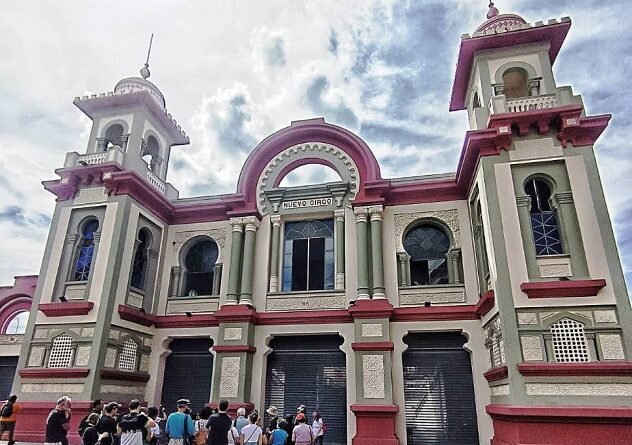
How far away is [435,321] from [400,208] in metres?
3.46

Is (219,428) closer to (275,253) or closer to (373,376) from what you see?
(373,376)

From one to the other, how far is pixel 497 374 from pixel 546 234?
3365mm

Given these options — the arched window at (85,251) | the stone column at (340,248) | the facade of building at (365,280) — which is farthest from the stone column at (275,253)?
the arched window at (85,251)

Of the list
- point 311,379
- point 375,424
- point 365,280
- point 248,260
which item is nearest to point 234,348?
point 311,379

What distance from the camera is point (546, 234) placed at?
10.0 m

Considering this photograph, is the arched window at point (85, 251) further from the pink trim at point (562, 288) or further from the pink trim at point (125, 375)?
the pink trim at point (562, 288)

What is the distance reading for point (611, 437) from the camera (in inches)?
313

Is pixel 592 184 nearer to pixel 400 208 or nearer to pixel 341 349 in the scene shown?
pixel 400 208

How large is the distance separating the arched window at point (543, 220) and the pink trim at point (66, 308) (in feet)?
36.9

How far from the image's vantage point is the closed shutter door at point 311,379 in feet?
38.1

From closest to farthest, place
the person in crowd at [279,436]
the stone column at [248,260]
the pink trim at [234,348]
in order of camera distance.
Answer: the person in crowd at [279,436] → the pink trim at [234,348] → the stone column at [248,260]

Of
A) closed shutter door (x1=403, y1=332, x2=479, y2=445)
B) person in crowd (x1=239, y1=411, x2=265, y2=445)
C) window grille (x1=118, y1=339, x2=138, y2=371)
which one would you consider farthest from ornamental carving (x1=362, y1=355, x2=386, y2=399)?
window grille (x1=118, y1=339, x2=138, y2=371)

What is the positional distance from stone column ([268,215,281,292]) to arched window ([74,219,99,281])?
16.9 feet

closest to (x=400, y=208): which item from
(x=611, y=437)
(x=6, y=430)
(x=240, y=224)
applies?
(x=240, y=224)
